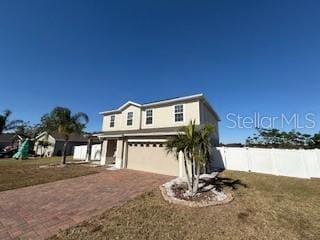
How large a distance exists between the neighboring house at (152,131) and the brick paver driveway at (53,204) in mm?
4002

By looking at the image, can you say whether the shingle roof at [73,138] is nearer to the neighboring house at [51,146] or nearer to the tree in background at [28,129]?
the neighboring house at [51,146]

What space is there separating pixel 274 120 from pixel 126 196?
2021 centimetres

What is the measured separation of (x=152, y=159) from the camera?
44.9ft

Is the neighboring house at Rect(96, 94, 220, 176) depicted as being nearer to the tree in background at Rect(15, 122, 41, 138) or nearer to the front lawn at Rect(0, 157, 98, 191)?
the front lawn at Rect(0, 157, 98, 191)

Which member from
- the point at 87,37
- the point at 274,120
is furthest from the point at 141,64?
the point at 274,120

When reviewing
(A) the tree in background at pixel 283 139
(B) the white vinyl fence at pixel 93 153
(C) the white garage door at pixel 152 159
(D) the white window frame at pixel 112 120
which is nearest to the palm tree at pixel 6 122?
(B) the white vinyl fence at pixel 93 153

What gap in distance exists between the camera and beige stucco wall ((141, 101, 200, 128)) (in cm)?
1404

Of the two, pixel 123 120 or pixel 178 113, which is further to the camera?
pixel 123 120

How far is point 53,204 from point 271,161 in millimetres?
13682

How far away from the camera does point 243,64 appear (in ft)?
45.7

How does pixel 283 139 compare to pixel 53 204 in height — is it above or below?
above

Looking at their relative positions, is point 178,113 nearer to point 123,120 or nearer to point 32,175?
point 123,120

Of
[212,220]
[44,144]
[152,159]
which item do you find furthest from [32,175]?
[44,144]

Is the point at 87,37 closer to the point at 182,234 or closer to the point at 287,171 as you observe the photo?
the point at 182,234
